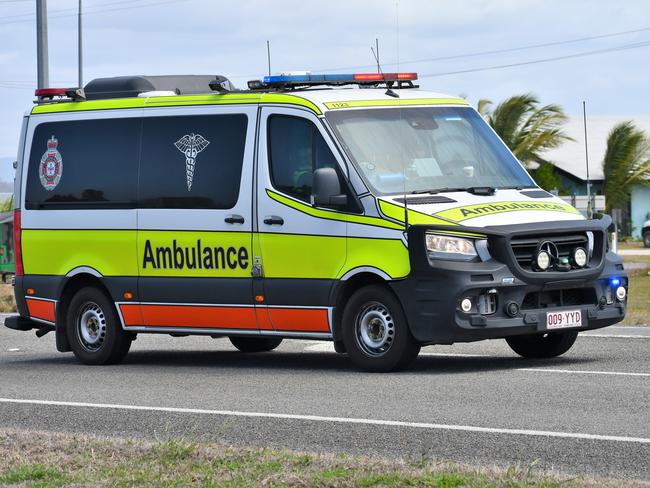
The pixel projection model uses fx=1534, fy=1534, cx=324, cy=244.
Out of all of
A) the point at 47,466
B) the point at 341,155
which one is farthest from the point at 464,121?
the point at 47,466

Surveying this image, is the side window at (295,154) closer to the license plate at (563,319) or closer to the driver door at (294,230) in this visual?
the driver door at (294,230)

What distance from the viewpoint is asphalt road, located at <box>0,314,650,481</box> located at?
884cm

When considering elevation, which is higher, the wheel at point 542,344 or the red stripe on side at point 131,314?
the red stripe on side at point 131,314

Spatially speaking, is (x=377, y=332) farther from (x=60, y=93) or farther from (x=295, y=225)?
(x=60, y=93)

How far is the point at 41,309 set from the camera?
50.8 ft

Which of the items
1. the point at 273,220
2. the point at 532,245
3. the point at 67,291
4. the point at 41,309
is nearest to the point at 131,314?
the point at 67,291

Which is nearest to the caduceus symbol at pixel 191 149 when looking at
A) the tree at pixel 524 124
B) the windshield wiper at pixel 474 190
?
the windshield wiper at pixel 474 190

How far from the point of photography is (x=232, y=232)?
541 inches

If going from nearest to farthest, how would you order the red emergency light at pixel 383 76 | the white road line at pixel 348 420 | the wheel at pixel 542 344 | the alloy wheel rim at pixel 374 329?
the white road line at pixel 348 420 < the alloy wheel rim at pixel 374 329 < the wheel at pixel 542 344 < the red emergency light at pixel 383 76

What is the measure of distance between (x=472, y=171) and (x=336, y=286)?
64.4 inches

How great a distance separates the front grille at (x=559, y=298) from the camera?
12.5 meters

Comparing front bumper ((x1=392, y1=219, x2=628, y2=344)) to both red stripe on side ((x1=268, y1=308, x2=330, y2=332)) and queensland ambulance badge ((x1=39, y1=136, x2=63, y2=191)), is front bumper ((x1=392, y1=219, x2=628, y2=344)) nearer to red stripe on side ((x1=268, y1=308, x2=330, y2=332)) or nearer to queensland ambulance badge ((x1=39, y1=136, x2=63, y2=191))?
red stripe on side ((x1=268, y1=308, x2=330, y2=332))

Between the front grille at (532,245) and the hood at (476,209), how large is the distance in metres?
0.18

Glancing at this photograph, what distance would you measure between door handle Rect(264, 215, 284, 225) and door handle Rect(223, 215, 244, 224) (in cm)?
29
